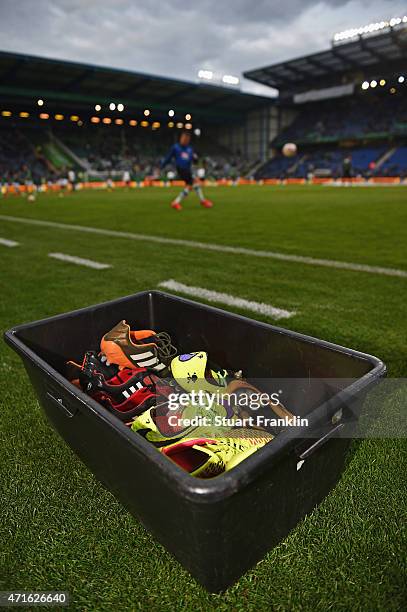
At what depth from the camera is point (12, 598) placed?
109cm

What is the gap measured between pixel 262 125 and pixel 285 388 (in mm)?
48559

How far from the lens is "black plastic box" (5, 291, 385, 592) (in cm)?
89

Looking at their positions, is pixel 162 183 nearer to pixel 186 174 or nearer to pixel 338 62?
pixel 338 62

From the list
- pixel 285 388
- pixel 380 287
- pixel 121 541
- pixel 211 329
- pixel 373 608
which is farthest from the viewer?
pixel 380 287

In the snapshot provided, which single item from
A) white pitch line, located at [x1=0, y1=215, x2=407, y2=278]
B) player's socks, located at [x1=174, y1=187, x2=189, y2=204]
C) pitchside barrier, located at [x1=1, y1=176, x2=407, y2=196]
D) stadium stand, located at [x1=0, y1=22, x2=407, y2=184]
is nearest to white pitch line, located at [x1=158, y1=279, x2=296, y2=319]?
white pitch line, located at [x1=0, y1=215, x2=407, y2=278]

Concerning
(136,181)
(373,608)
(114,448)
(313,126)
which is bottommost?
(373,608)

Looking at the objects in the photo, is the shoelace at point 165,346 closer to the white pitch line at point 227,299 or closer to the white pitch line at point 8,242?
the white pitch line at point 227,299

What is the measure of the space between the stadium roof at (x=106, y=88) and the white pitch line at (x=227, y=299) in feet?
95.5

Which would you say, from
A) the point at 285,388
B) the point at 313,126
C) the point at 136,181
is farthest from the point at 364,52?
the point at 285,388

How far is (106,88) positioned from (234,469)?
38.8m

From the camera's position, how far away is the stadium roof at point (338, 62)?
103 feet

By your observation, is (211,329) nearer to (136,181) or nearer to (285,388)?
(285,388)

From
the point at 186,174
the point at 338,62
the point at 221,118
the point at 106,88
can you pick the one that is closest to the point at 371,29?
the point at 338,62

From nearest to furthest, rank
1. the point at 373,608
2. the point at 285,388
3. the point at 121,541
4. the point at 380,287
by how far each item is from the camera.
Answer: the point at 373,608 → the point at 121,541 → the point at 285,388 → the point at 380,287
